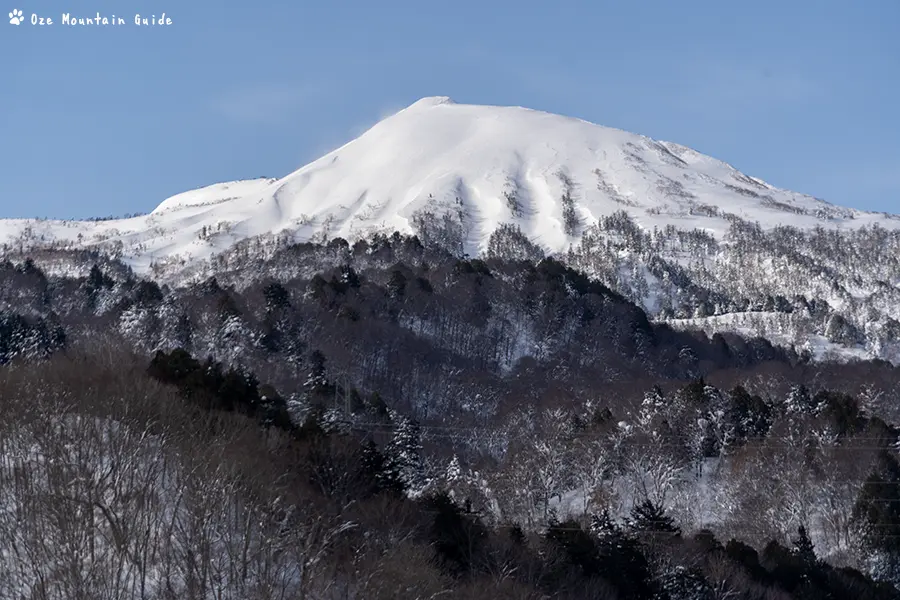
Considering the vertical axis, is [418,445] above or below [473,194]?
below

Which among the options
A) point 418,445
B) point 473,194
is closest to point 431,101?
point 473,194

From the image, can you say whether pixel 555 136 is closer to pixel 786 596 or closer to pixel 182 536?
pixel 786 596

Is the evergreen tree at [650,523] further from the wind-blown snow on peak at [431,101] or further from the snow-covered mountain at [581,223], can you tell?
the wind-blown snow on peak at [431,101]

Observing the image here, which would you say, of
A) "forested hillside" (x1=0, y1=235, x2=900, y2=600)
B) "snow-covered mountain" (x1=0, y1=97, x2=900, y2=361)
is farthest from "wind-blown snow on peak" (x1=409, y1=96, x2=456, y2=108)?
"forested hillside" (x1=0, y1=235, x2=900, y2=600)

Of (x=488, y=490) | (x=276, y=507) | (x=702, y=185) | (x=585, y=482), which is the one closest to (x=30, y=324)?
(x=488, y=490)

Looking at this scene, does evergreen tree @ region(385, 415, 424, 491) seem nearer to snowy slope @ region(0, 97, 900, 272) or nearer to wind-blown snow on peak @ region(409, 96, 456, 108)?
snowy slope @ region(0, 97, 900, 272)

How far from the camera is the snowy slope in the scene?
123 m

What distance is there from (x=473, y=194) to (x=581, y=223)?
60.2 ft

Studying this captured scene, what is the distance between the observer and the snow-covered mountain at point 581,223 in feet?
314

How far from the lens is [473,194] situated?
135500 mm

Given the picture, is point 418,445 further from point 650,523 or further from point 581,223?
point 581,223

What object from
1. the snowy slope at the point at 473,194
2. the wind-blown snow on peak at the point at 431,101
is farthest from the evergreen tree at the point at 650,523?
the wind-blown snow on peak at the point at 431,101

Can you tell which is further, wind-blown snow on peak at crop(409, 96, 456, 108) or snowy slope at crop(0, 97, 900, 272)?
wind-blown snow on peak at crop(409, 96, 456, 108)

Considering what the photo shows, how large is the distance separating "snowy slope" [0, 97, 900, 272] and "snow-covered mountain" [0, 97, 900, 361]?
0.38 meters
